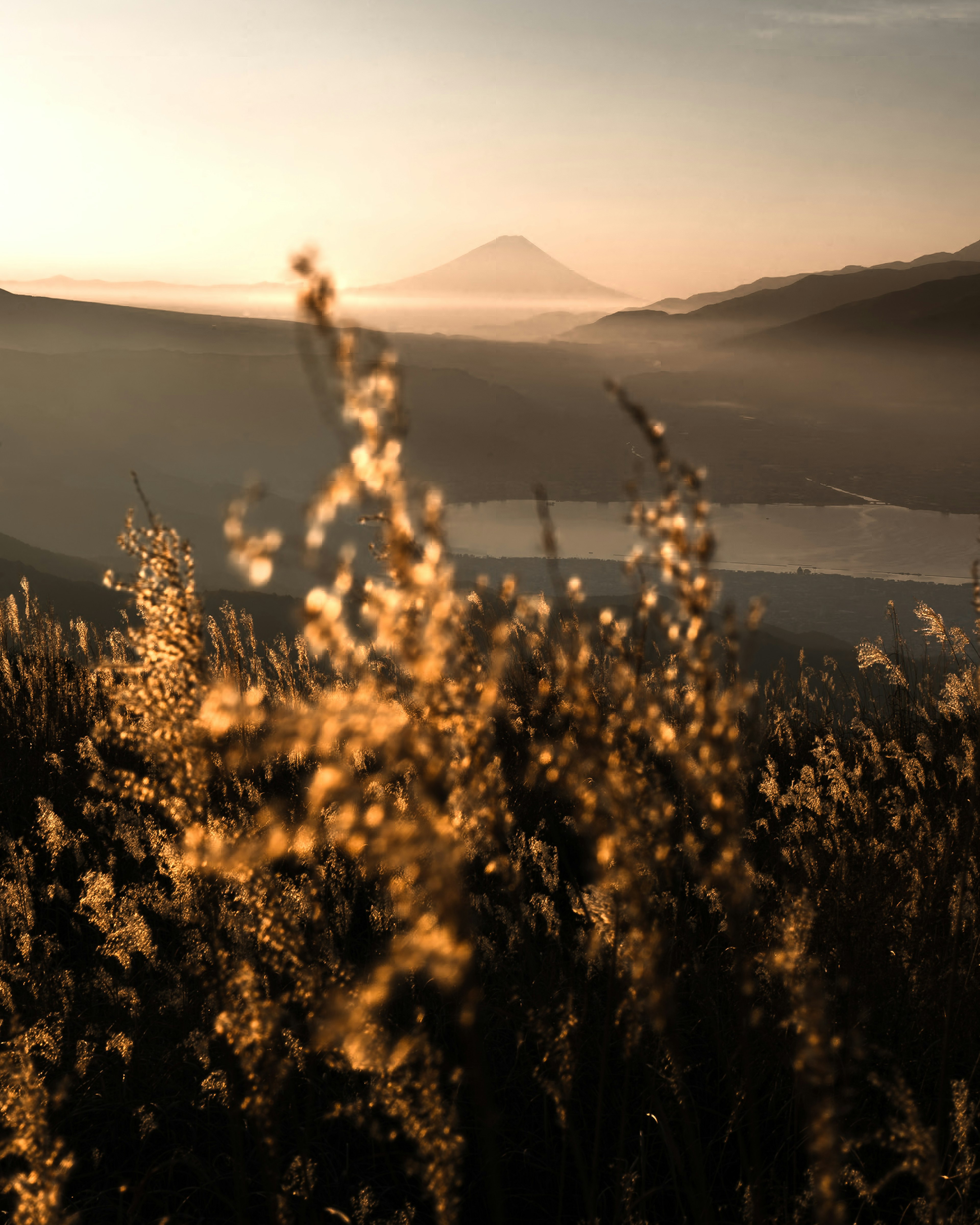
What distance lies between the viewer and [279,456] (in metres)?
83.4

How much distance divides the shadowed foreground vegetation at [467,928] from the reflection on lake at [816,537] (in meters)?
34.7

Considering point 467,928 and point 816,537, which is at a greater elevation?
point 467,928

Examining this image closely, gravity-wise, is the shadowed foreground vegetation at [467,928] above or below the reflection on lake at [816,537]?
above

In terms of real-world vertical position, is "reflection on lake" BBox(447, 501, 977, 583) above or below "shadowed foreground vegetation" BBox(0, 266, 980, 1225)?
below

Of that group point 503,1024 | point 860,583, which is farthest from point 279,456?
point 503,1024

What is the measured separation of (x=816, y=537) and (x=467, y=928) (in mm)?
68432

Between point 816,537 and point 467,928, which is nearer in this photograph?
point 467,928

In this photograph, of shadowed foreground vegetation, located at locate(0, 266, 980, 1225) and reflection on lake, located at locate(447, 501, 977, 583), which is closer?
shadowed foreground vegetation, located at locate(0, 266, 980, 1225)

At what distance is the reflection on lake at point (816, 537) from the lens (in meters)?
50.4

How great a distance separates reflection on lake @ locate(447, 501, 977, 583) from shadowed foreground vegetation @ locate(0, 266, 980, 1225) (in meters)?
34.7

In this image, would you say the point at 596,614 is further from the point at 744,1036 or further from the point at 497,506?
the point at 497,506

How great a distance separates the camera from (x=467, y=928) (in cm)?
95

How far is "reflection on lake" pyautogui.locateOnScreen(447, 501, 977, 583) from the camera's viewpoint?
50406 mm

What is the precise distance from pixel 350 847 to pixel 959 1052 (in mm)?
2605
